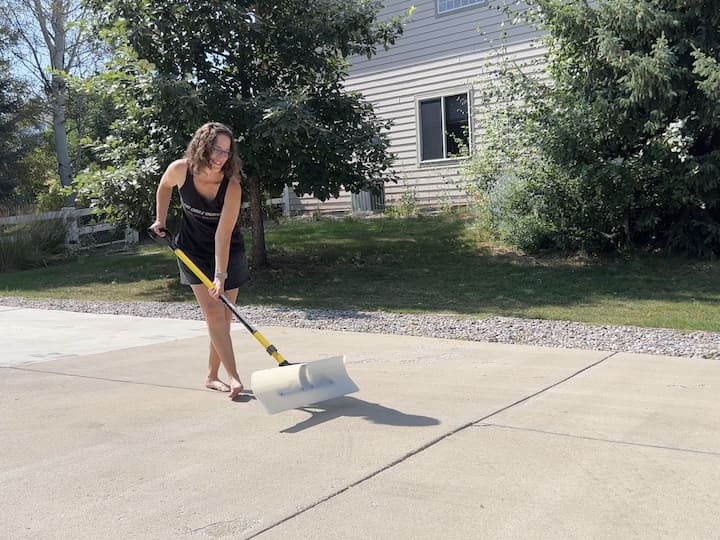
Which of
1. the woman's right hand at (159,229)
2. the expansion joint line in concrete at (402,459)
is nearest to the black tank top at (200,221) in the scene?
the woman's right hand at (159,229)

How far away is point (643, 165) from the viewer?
1112 centimetres

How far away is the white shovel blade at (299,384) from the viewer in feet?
15.0

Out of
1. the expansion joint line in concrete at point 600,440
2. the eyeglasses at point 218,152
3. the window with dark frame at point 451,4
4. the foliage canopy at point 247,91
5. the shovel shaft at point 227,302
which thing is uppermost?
the window with dark frame at point 451,4

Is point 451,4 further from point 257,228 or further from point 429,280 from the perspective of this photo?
point 429,280

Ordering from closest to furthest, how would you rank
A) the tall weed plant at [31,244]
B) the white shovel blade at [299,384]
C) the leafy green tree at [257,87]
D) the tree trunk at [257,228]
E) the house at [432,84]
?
the white shovel blade at [299,384], the leafy green tree at [257,87], the tree trunk at [257,228], the tall weed plant at [31,244], the house at [432,84]

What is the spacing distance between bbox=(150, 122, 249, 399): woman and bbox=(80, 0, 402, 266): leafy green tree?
5.08 meters

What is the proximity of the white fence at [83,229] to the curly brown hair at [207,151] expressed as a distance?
1124cm

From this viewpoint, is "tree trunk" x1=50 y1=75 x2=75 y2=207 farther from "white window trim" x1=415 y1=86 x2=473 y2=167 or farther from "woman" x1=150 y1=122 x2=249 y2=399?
"woman" x1=150 y1=122 x2=249 y2=399

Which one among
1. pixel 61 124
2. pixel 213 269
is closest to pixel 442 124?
pixel 61 124

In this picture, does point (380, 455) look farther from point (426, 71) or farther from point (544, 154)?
point (426, 71)

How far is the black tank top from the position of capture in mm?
5012

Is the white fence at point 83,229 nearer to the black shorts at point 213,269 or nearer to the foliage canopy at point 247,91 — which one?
the foliage canopy at point 247,91

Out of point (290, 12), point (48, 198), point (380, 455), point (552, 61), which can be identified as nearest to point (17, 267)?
point (48, 198)

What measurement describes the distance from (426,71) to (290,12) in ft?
21.0
